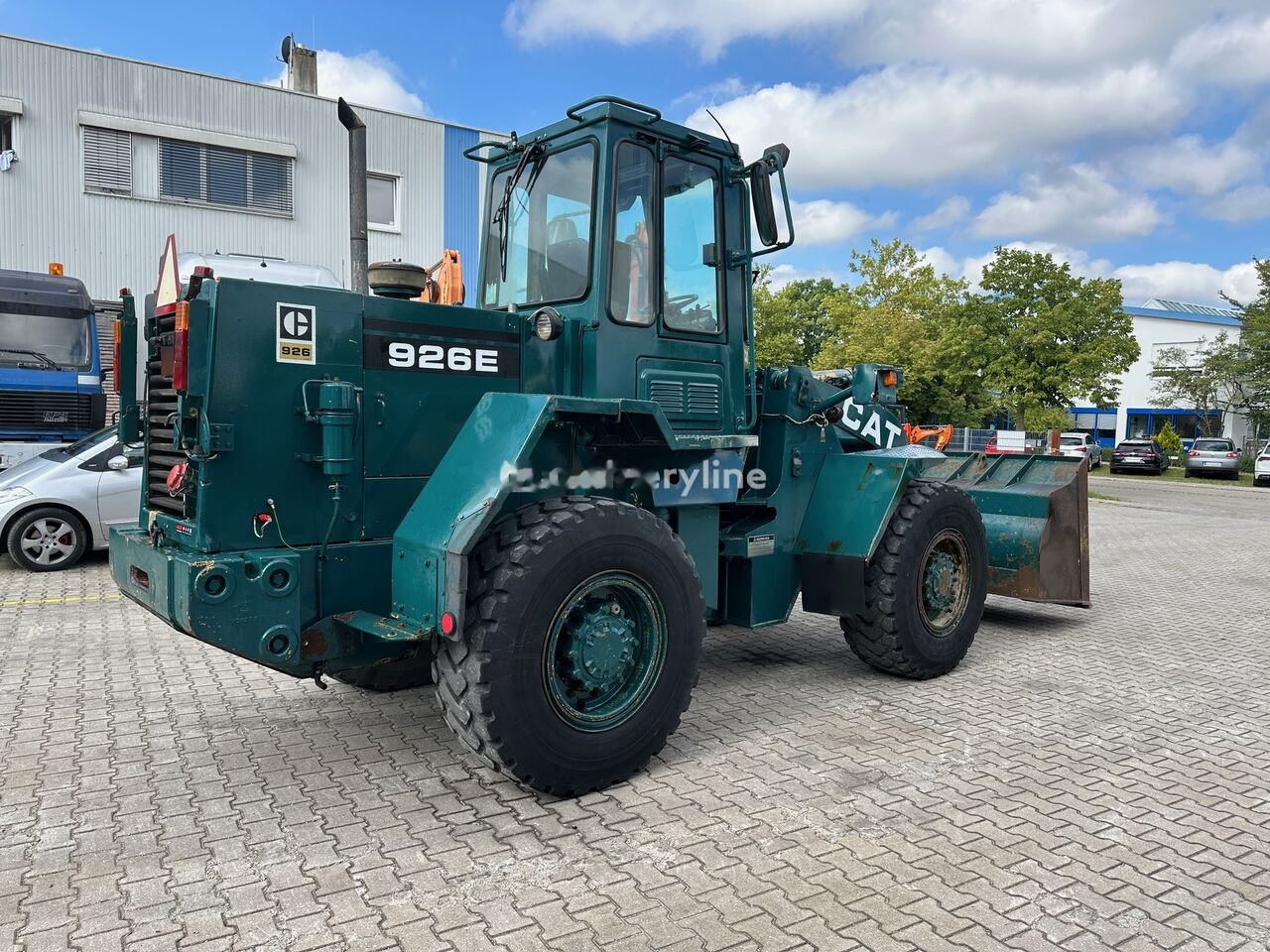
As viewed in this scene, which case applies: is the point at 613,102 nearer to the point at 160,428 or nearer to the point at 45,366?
the point at 160,428

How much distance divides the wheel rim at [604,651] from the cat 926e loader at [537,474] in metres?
0.01

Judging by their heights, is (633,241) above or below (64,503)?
above

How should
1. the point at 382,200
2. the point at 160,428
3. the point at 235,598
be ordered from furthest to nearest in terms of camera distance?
the point at 382,200 → the point at 160,428 → the point at 235,598

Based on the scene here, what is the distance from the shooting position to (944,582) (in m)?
6.25

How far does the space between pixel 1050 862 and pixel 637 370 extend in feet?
9.53

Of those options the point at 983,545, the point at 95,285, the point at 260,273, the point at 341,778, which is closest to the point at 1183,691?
the point at 983,545

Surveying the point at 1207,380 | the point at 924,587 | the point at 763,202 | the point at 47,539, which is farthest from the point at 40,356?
the point at 1207,380

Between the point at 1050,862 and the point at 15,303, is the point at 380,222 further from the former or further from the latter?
the point at 1050,862

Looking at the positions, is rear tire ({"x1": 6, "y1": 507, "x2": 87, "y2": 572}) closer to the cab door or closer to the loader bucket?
the cab door

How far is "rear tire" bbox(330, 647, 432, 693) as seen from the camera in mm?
5352

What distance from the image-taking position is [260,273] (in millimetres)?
11164

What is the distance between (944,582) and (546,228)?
341 cm

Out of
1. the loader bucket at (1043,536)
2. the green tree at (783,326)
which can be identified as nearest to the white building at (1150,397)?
the green tree at (783,326)

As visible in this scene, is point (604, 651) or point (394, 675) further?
point (394, 675)
